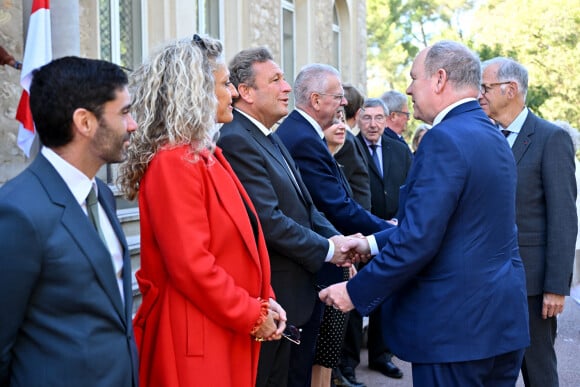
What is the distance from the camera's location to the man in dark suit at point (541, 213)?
4.15 metres

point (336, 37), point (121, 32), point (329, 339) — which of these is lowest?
point (329, 339)

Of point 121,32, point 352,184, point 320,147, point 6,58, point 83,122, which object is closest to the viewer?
point 83,122

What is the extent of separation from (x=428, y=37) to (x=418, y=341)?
4041 centimetres

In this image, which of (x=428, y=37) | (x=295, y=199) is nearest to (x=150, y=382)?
(x=295, y=199)

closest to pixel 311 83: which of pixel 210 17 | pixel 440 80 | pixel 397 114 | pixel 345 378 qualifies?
pixel 440 80

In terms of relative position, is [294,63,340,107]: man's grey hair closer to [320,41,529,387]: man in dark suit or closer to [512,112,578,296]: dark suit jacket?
[512,112,578,296]: dark suit jacket

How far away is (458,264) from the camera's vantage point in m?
3.09

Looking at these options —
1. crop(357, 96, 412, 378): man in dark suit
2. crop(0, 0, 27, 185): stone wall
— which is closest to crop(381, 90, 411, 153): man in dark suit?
crop(357, 96, 412, 378): man in dark suit

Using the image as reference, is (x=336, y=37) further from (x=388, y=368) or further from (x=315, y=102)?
(x=315, y=102)

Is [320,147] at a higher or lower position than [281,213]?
higher

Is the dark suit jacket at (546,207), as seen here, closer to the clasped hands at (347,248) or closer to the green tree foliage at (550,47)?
the clasped hands at (347,248)

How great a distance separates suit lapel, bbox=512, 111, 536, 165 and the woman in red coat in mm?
1889

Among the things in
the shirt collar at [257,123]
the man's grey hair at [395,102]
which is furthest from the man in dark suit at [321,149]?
the man's grey hair at [395,102]

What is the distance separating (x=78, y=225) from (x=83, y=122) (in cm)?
32
